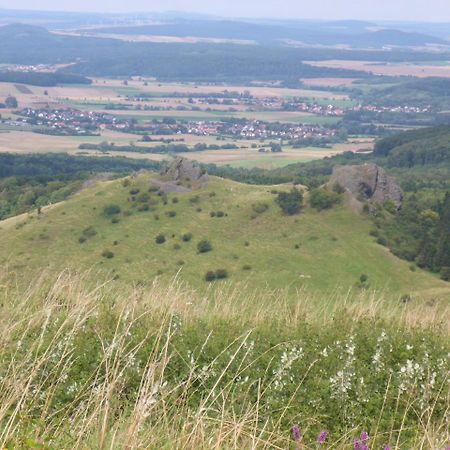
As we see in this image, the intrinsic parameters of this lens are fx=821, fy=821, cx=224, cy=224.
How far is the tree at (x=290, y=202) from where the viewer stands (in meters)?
73.8

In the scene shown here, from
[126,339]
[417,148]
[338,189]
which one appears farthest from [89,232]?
[417,148]

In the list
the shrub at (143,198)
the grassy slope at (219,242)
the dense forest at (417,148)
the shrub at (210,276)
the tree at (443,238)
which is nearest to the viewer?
the shrub at (210,276)

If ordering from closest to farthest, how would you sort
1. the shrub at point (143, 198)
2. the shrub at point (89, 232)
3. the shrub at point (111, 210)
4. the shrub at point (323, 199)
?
the shrub at point (89, 232) < the shrub at point (323, 199) < the shrub at point (111, 210) < the shrub at point (143, 198)

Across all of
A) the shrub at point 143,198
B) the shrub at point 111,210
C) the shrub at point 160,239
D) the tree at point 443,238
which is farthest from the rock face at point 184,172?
the tree at point 443,238

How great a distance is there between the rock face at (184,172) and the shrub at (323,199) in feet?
45.8

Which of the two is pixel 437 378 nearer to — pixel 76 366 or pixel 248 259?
pixel 76 366

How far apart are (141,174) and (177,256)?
20.9 m

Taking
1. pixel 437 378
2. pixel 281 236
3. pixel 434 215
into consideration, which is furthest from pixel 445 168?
pixel 437 378

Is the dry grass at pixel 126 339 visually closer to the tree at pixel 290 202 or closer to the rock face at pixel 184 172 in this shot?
the tree at pixel 290 202

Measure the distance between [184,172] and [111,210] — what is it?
31.8 feet

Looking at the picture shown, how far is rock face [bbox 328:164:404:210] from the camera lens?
76.7m

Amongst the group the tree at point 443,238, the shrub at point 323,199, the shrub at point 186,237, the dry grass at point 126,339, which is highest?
the dry grass at point 126,339

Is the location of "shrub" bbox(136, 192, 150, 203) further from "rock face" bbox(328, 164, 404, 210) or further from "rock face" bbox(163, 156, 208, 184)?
"rock face" bbox(328, 164, 404, 210)

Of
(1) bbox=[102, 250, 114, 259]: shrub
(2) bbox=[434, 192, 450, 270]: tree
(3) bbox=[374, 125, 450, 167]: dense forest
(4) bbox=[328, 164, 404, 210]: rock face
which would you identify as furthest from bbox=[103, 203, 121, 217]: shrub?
(3) bbox=[374, 125, 450, 167]: dense forest
